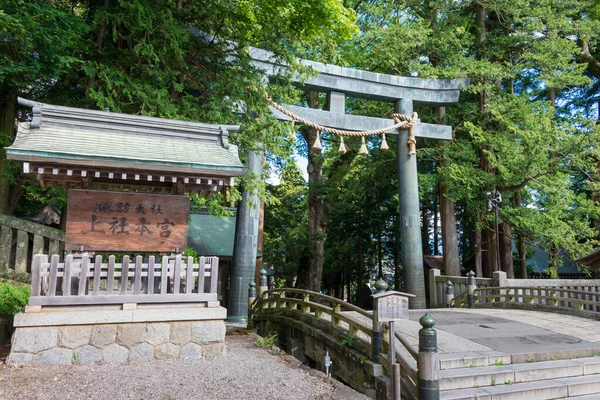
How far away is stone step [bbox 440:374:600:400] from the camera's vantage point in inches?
224

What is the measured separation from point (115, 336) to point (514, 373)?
242 inches

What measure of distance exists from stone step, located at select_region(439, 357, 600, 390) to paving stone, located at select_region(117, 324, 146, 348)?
4642 millimetres

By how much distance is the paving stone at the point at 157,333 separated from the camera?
22.5ft

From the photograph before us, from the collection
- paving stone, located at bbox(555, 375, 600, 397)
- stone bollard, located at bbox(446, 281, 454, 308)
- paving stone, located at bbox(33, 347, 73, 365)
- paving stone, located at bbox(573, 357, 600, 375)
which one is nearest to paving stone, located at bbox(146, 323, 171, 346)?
paving stone, located at bbox(33, 347, 73, 365)

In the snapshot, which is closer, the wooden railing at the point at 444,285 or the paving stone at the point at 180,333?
the paving stone at the point at 180,333

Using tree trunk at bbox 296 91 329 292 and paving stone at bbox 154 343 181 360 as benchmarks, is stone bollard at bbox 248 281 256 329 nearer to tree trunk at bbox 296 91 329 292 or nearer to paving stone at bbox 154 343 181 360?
paving stone at bbox 154 343 181 360

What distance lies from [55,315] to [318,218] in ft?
43.9

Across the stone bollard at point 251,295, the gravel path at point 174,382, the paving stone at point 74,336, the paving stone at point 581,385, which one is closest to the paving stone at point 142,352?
the gravel path at point 174,382

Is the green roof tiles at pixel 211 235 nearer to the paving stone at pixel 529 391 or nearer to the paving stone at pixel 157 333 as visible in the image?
the paving stone at pixel 157 333

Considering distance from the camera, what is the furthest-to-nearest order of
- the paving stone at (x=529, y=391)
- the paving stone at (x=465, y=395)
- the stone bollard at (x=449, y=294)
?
the stone bollard at (x=449, y=294) < the paving stone at (x=529, y=391) < the paving stone at (x=465, y=395)

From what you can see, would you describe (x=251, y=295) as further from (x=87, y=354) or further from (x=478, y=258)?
(x=478, y=258)

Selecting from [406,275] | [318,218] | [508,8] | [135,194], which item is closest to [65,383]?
[135,194]

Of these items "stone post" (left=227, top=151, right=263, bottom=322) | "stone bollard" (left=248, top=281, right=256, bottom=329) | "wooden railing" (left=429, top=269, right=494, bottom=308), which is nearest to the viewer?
"stone post" (left=227, top=151, right=263, bottom=322)

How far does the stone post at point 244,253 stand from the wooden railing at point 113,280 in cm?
438
